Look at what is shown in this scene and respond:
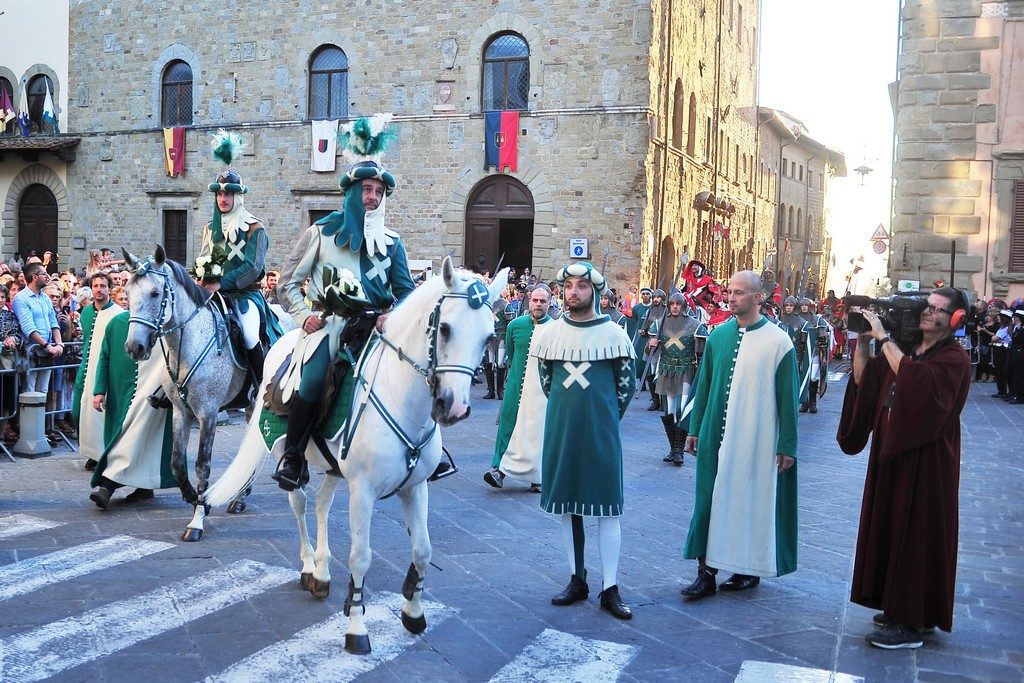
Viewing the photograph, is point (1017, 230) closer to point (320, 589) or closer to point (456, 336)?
point (320, 589)

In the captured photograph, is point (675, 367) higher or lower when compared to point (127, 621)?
higher

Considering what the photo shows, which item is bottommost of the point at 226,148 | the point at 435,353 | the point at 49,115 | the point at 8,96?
the point at 435,353

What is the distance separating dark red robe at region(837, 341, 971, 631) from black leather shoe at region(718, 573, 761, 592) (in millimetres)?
1031

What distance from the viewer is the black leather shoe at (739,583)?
654 cm

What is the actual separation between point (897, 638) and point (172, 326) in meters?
5.20

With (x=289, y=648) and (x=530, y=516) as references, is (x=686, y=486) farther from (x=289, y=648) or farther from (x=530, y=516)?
(x=289, y=648)

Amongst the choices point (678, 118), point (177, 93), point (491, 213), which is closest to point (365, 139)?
point (491, 213)

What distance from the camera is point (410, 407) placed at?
537cm

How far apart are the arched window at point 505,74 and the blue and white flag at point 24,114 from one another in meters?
14.2

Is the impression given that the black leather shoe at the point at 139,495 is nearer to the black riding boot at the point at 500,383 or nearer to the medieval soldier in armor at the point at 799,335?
the black riding boot at the point at 500,383

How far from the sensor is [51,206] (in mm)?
31734

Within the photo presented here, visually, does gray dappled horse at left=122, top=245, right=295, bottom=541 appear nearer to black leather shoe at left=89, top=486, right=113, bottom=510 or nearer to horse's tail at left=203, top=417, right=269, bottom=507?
black leather shoe at left=89, top=486, right=113, bottom=510

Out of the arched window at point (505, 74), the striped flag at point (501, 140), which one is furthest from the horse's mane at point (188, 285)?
the arched window at point (505, 74)

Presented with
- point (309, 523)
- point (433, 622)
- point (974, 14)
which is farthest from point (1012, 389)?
point (433, 622)
